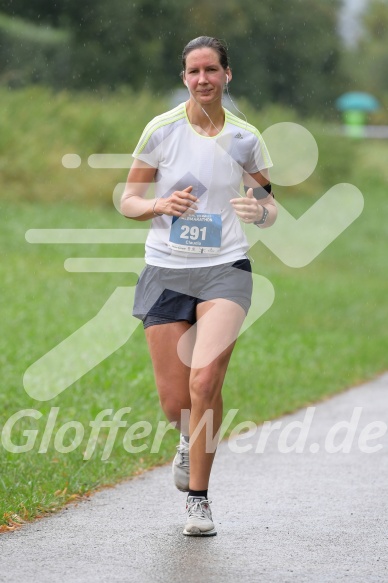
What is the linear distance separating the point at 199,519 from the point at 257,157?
1752mm

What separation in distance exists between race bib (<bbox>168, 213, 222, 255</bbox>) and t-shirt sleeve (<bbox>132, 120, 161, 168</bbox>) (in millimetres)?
304

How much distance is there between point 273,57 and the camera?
6781cm

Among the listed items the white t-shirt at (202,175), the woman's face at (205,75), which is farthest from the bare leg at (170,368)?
the woman's face at (205,75)

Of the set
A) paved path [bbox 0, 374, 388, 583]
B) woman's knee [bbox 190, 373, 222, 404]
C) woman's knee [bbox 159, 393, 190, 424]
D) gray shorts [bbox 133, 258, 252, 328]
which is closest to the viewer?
paved path [bbox 0, 374, 388, 583]

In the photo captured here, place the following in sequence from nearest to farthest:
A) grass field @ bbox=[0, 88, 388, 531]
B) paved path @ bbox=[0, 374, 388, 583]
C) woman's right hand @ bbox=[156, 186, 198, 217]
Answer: paved path @ bbox=[0, 374, 388, 583], woman's right hand @ bbox=[156, 186, 198, 217], grass field @ bbox=[0, 88, 388, 531]

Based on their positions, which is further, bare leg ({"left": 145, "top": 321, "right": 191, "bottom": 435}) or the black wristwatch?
bare leg ({"left": 145, "top": 321, "right": 191, "bottom": 435})

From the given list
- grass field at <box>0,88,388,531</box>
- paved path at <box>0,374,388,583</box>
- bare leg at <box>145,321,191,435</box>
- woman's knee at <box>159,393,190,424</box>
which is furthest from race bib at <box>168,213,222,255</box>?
grass field at <box>0,88,388,531</box>

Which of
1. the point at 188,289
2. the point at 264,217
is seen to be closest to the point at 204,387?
the point at 188,289

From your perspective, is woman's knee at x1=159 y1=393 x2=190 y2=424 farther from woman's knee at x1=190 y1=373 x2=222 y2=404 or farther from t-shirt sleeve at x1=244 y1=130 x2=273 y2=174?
t-shirt sleeve at x1=244 y1=130 x2=273 y2=174

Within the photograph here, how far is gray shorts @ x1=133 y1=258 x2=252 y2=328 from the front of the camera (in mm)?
6770

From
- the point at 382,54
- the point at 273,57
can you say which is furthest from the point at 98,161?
the point at 382,54

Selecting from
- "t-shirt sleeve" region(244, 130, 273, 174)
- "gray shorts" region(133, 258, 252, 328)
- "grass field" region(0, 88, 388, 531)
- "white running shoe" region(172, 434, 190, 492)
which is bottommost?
"grass field" region(0, 88, 388, 531)

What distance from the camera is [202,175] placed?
669 centimetres

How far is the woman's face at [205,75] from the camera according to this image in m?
6.68
